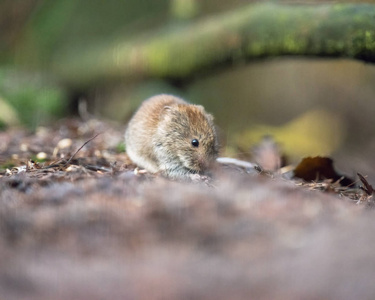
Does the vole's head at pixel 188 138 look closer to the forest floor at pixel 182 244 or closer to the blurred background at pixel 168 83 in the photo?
the blurred background at pixel 168 83

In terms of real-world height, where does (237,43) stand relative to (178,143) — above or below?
above

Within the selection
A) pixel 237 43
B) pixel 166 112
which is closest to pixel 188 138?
pixel 166 112

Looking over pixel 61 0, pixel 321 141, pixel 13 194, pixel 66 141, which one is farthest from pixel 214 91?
pixel 13 194

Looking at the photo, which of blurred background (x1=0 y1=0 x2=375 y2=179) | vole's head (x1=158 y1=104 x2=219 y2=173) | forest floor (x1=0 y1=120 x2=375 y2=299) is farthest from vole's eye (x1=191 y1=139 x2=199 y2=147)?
forest floor (x1=0 y1=120 x2=375 y2=299)

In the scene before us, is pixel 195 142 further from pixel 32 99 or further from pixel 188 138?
pixel 32 99

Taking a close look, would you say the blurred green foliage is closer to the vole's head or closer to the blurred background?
the blurred background

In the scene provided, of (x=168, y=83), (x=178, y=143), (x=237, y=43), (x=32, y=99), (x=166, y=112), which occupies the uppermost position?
(x=237, y=43)

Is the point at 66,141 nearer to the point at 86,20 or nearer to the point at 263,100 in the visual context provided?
the point at 263,100
